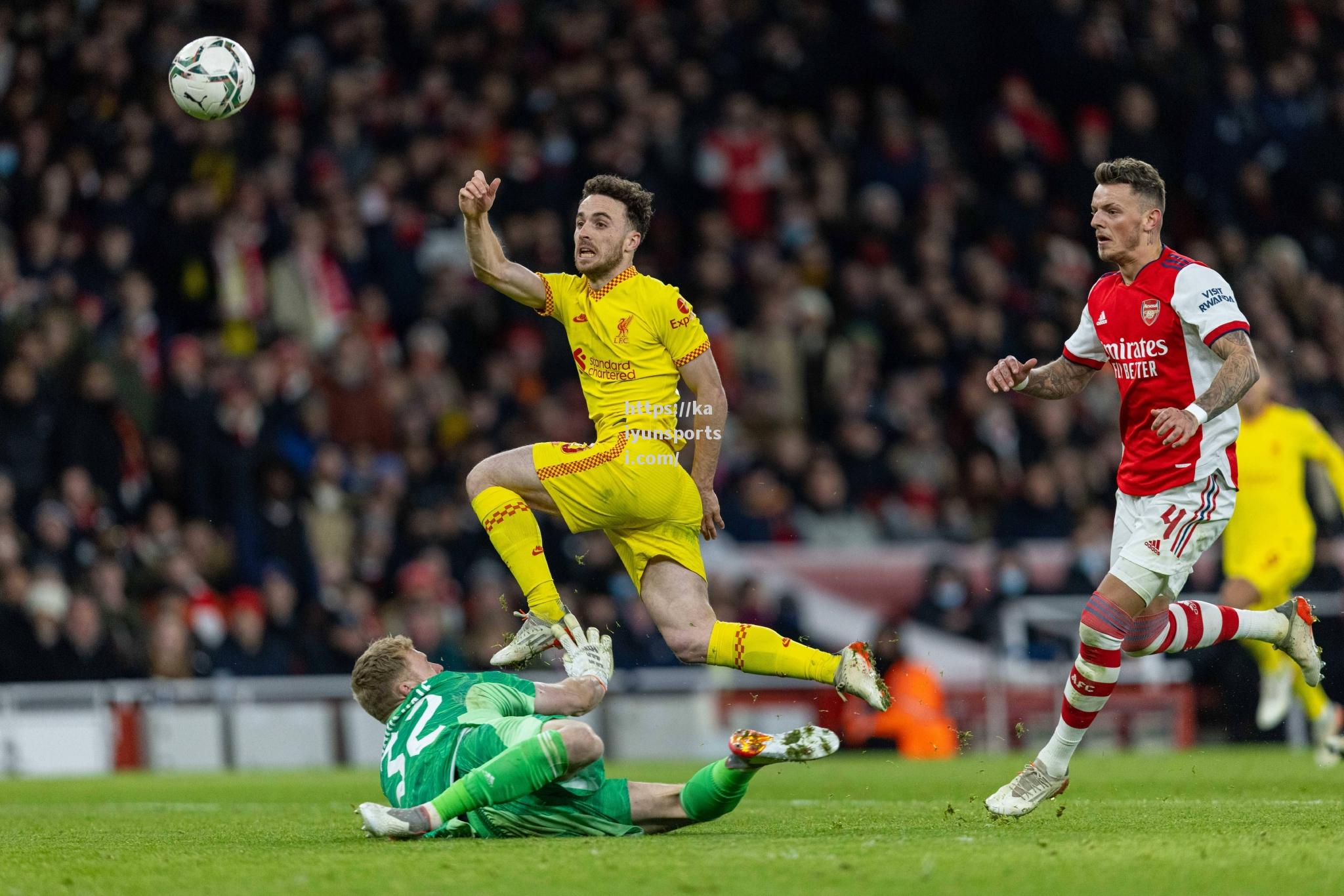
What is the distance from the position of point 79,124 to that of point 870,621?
28.9 ft

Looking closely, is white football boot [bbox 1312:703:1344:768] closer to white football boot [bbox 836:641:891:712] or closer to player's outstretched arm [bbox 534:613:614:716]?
white football boot [bbox 836:641:891:712]

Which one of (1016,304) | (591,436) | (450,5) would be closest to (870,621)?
(591,436)

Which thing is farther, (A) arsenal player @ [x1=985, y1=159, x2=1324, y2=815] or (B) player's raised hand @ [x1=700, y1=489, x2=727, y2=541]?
(B) player's raised hand @ [x1=700, y1=489, x2=727, y2=541]

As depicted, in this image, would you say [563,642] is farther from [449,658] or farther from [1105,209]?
[449,658]

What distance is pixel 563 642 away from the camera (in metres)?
8.15

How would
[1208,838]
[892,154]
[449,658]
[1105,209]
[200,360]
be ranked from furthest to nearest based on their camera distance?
1. [892,154]
2. [200,360]
3. [449,658]
4. [1105,209]
5. [1208,838]

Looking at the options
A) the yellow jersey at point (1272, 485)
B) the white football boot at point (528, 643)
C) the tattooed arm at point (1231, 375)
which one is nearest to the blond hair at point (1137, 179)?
the tattooed arm at point (1231, 375)

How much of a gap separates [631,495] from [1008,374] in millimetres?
1710

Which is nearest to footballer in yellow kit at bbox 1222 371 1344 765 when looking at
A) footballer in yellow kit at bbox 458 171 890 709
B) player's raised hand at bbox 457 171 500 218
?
footballer in yellow kit at bbox 458 171 890 709

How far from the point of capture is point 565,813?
23.6ft

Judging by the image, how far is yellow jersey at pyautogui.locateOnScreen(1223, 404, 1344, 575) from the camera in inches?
494

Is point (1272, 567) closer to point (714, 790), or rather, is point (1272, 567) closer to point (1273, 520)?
point (1273, 520)

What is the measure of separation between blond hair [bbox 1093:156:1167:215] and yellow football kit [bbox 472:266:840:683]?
183 centimetres

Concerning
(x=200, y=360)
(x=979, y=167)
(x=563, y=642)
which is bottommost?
(x=563, y=642)
